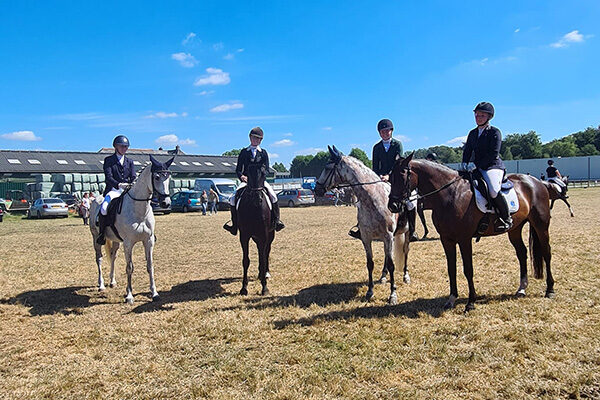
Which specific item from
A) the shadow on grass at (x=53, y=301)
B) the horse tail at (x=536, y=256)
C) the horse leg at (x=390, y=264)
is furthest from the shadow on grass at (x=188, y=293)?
the horse tail at (x=536, y=256)

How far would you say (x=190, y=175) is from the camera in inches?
2092

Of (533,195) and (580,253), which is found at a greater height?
(533,195)

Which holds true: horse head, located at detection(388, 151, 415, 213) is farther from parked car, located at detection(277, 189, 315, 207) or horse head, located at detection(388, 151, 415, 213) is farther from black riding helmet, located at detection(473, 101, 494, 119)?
parked car, located at detection(277, 189, 315, 207)

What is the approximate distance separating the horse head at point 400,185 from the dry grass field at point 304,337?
163 cm

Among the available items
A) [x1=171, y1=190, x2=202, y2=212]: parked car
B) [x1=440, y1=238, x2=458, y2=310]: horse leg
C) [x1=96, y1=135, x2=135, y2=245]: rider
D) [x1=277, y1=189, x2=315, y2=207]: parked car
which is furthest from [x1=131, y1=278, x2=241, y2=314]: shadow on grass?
[x1=277, y1=189, x2=315, y2=207]: parked car

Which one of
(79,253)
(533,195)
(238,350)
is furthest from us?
(79,253)

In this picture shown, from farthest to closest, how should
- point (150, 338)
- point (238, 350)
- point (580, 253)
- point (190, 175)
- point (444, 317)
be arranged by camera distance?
point (190, 175) < point (580, 253) < point (444, 317) < point (150, 338) < point (238, 350)

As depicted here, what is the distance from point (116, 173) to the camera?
7.96 metres

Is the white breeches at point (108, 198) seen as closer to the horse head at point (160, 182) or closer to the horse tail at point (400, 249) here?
the horse head at point (160, 182)

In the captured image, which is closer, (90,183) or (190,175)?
(90,183)

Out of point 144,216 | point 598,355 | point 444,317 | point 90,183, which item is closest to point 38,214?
point 90,183

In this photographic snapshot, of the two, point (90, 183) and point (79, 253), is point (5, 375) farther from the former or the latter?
point (90, 183)

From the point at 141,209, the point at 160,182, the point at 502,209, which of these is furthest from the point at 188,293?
the point at 502,209

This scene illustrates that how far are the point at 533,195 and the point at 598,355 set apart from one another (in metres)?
3.13
